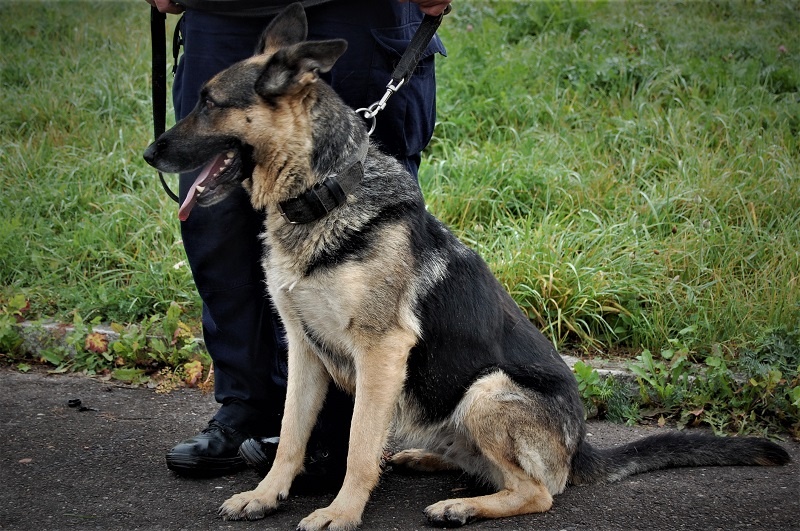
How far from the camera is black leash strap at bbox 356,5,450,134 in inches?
124

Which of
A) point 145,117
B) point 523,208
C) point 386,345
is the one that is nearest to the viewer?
point 386,345

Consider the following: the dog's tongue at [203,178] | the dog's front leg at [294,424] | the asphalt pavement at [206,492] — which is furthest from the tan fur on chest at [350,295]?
the asphalt pavement at [206,492]

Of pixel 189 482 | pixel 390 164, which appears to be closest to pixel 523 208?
pixel 390 164

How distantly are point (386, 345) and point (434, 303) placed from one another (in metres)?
0.28

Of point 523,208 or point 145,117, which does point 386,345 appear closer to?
point 523,208

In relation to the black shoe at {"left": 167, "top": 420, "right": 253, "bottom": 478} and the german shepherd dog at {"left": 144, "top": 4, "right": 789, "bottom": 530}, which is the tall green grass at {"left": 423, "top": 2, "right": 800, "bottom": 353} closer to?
the german shepherd dog at {"left": 144, "top": 4, "right": 789, "bottom": 530}

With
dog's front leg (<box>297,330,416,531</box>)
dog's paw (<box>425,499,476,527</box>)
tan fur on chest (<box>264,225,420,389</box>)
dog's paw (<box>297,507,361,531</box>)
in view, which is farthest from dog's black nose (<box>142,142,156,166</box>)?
dog's paw (<box>425,499,476,527</box>)

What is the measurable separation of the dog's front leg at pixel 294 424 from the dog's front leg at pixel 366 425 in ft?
0.81

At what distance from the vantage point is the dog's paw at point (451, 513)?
3033mm

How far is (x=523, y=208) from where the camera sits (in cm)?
555

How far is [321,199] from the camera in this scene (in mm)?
2988

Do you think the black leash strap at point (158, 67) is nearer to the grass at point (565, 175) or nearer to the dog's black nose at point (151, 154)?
the dog's black nose at point (151, 154)

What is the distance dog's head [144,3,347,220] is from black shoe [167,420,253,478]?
1000 millimetres

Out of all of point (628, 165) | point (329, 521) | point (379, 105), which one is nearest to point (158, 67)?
point (379, 105)
